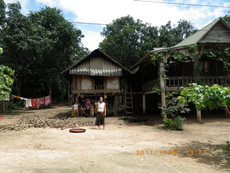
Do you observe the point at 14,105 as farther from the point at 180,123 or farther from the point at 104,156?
the point at 104,156

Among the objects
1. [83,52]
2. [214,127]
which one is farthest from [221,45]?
[83,52]

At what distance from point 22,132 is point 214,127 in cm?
1064

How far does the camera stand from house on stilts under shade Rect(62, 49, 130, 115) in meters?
15.0

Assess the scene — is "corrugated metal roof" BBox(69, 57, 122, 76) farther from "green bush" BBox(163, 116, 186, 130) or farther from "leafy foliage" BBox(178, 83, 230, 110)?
"leafy foliage" BBox(178, 83, 230, 110)

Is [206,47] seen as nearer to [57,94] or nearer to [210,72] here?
[210,72]

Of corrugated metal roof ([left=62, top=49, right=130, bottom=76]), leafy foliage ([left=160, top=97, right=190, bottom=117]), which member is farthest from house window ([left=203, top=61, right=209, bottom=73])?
corrugated metal roof ([left=62, top=49, right=130, bottom=76])

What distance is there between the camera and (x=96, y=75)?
1484 centimetres

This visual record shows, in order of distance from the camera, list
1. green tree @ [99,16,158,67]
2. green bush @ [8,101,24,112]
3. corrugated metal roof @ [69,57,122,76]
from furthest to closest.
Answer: green tree @ [99,16,158,67]
green bush @ [8,101,24,112]
corrugated metal roof @ [69,57,122,76]

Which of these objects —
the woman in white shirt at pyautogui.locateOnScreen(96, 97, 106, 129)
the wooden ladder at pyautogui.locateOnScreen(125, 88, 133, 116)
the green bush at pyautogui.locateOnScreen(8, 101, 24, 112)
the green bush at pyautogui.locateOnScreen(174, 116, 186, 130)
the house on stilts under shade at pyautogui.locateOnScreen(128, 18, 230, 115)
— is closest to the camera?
the woman in white shirt at pyautogui.locateOnScreen(96, 97, 106, 129)

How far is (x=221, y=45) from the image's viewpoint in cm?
1298

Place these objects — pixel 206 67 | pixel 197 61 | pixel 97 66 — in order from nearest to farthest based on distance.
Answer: pixel 197 61 → pixel 206 67 → pixel 97 66
